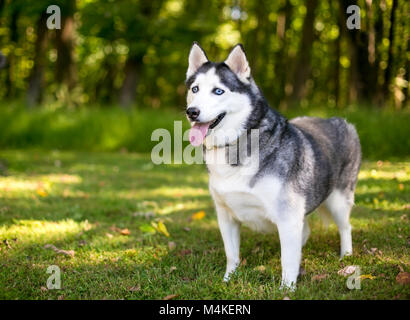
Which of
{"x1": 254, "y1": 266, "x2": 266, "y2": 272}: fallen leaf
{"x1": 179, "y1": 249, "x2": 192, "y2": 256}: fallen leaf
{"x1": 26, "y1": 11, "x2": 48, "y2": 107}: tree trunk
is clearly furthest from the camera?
{"x1": 26, "y1": 11, "x2": 48, "y2": 107}: tree trunk

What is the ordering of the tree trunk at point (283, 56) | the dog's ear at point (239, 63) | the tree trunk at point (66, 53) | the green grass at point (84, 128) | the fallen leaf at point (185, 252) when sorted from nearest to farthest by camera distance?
the dog's ear at point (239, 63) < the fallen leaf at point (185, 252) < the green grass at point (84, 128) < the tree trunk at point (66, 53) < the tree trunk at point (283, 56)

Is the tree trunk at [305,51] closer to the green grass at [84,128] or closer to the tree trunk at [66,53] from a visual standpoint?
the green grass at [84,128]

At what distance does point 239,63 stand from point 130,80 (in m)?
13.2

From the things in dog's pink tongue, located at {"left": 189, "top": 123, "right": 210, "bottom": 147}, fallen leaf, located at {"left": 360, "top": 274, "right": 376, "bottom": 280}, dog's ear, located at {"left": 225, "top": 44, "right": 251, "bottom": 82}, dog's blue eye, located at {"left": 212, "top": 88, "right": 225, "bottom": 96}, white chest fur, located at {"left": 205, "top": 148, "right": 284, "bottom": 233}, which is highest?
dog's ear, located at {"left": 225, "top": 44, "right": 251, "bottom": 82}

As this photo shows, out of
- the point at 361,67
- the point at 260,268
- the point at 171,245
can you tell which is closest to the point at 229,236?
the point at 260,268

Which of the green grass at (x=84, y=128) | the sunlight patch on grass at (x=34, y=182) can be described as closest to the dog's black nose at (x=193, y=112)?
the sunlight patch on grass at (x=34, y=182)

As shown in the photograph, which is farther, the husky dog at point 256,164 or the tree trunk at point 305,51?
the tree trunk at point 305,51

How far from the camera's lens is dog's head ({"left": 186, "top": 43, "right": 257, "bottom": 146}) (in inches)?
128

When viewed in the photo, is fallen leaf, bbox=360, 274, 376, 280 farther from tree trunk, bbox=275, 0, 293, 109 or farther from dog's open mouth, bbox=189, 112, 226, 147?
tree trunk, bbox=275, 0, 293, 109

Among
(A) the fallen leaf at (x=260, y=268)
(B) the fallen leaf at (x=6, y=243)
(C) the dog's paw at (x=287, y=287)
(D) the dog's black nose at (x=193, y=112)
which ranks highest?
(D) the dog's black nose at (x=193, y=112)

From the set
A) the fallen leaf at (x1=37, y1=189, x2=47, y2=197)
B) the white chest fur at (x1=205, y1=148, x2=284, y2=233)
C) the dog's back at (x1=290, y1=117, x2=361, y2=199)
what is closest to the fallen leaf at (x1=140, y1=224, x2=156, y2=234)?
the white chest fur at (x1=205, y1=148, x2=284, y2=233)

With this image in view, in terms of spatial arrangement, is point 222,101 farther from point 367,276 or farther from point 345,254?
point 345,254

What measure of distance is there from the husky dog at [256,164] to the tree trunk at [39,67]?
12622mm

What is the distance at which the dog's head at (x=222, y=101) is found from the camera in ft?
10.7
